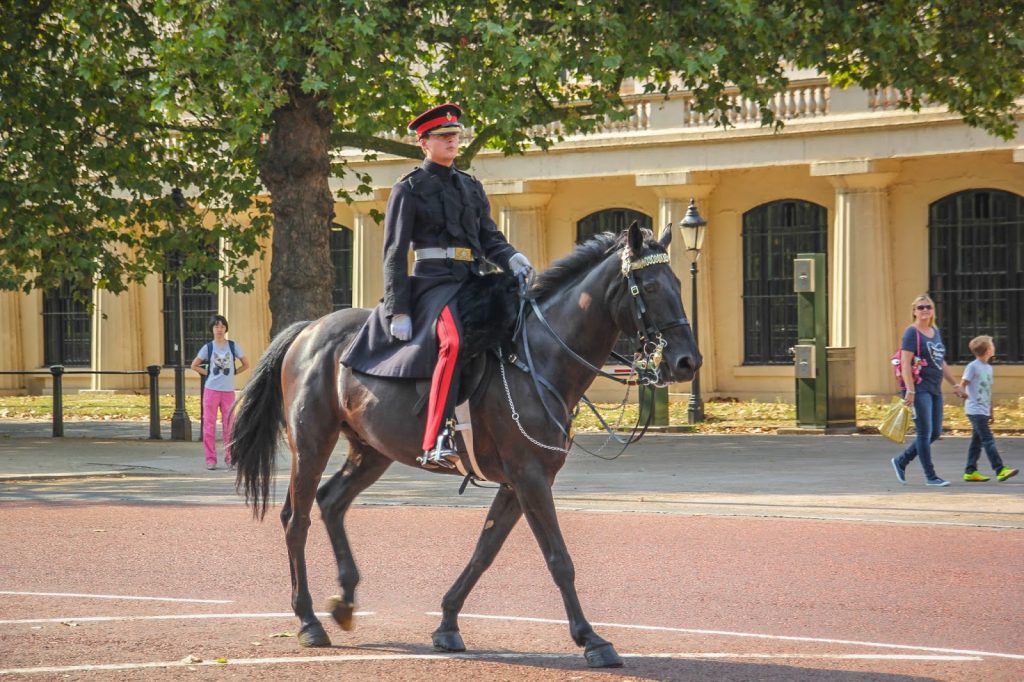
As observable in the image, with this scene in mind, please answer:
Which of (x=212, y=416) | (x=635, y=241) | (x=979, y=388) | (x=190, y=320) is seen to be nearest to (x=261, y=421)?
(x=635, y=241)


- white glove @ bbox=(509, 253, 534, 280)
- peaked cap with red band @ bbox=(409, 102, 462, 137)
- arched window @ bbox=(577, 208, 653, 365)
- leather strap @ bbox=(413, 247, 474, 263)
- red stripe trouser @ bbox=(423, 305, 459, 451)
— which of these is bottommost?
red stripe trouser @ bbox=(423, 305, 459, 451)

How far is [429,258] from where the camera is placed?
26.7 ft

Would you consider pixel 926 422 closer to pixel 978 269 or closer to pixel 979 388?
pixel 979 388

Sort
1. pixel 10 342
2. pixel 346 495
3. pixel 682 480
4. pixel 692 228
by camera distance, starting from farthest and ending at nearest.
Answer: pixel 10 342 < pixel 692 228 < pixel 682 480 < pixel 346 495

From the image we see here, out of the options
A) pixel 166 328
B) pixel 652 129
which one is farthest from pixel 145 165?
pixel 166 328

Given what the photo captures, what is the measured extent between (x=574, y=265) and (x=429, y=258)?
0.78m

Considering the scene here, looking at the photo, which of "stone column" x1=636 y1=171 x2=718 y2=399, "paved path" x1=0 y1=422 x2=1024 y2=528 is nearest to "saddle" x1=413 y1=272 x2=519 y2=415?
"paved path" x1=0 y1=422 x2=1024 y2=528

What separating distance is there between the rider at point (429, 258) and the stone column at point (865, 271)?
23.2m

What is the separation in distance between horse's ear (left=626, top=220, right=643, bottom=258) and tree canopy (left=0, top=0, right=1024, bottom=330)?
1154 cm

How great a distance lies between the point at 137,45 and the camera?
21906 millimetres

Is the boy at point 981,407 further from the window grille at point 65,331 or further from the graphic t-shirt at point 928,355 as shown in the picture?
the window grille at point 65,331

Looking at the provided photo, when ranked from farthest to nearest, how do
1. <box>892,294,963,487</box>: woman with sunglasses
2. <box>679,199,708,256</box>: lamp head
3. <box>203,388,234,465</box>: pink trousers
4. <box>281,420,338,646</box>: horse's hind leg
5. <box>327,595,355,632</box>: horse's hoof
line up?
<box>679,199,708,256</box>: lamp head, <box>203,388,234,465</box>: pink trousers, <box>892,294,963,487</box>: woman with sunglasses, <box>281,420,338,646</box>: horse's hind leg, <box>327,595,355,632</box>: horse's hoof

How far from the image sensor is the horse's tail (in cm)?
912

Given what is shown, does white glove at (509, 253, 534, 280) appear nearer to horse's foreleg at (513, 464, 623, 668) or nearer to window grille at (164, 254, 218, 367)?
horse's foreleg at (513, 464, 623, 668)
